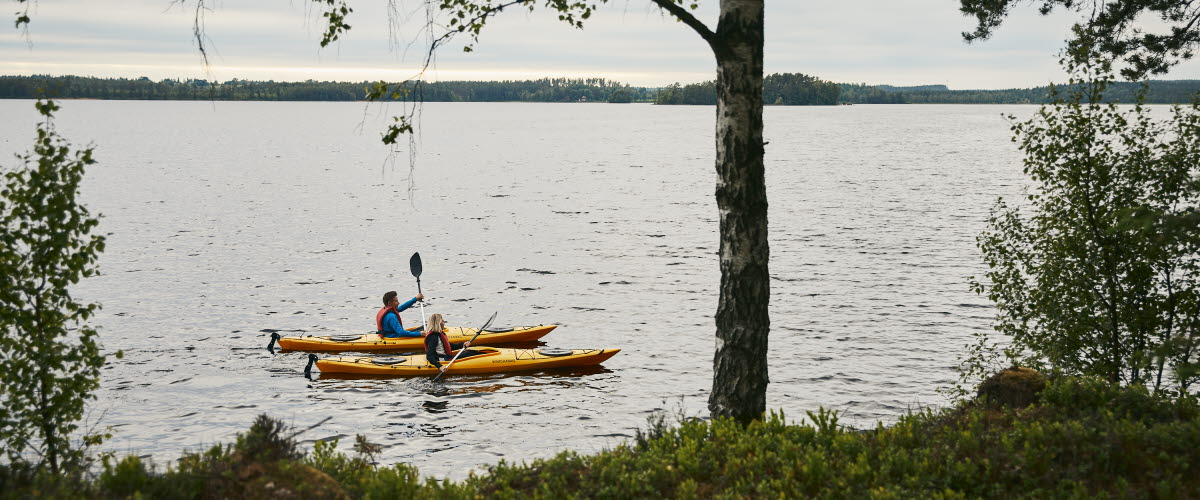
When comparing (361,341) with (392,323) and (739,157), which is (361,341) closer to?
(392,323)

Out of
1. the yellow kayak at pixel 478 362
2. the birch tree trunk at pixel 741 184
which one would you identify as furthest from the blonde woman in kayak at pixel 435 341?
the birch tree trunk at pixel 741 184

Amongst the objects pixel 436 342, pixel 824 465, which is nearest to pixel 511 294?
pixel 436 342

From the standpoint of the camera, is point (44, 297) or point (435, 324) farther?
point (435, 324)

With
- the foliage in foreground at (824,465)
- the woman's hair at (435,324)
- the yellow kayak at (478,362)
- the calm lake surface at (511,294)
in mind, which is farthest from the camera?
the yellow kayak at (478,362)

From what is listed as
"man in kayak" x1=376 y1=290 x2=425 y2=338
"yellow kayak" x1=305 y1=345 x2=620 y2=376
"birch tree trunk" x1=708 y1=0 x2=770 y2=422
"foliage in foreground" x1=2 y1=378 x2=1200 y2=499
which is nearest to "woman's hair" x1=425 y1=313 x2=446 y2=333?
"yellow kayak" x1=305 y1=345 x2=620 y2=376

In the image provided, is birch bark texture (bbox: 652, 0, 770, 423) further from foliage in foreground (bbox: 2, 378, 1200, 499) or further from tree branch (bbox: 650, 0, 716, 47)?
foliage in foreground (bbox: 2, 378, 1200, 499)

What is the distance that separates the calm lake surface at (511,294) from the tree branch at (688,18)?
4591 mm

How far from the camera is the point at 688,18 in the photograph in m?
8.88

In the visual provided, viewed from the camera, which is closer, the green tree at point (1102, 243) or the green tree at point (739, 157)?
the green tree at point (739, 157)

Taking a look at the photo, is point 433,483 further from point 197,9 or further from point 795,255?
point 795,255

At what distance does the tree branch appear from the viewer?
864 cm

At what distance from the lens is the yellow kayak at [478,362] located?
859 inches

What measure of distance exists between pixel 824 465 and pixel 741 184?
3.01m

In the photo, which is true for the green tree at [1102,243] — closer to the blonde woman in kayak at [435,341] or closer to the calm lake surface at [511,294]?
the calm lake surface at [511,294]
